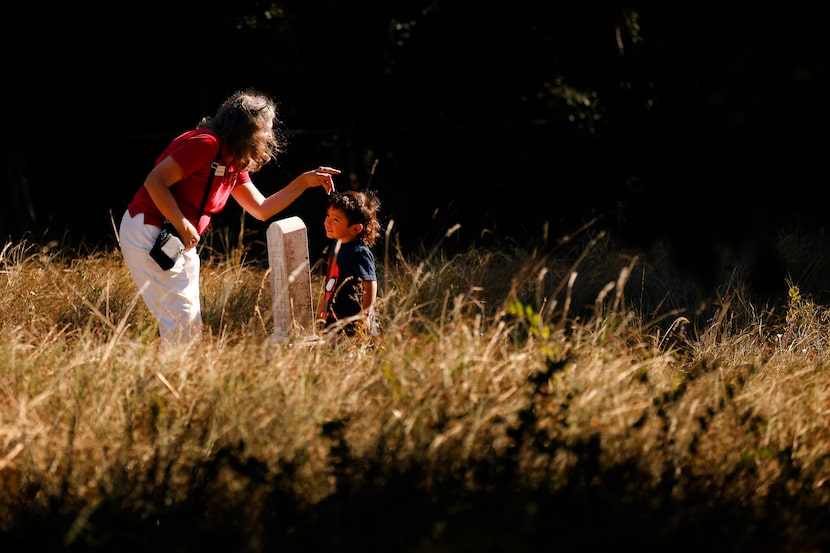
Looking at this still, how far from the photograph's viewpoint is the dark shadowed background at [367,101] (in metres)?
8.62

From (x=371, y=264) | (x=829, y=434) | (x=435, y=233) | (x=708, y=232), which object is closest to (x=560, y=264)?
(x=435, y=233)

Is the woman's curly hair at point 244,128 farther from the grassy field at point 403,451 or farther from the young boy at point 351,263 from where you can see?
the grassy field at point 403,451

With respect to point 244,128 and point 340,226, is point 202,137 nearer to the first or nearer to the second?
point 244,128

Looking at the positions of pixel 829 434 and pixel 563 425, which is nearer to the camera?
pixel 563 425

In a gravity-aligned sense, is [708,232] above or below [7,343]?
above

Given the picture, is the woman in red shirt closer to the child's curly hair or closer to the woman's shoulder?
the woman's shoulder

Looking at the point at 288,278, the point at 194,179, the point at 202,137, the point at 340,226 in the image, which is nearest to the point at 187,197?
the point at 194,179

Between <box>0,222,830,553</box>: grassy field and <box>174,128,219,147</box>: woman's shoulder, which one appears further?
<box>174,128,219,147</box>: woman's shoulder

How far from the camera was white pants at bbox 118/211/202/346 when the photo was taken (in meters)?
4.46

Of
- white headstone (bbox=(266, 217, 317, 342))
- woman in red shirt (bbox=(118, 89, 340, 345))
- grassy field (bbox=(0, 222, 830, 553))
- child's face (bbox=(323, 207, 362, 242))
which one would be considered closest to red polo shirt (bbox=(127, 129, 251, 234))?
woman in red shirt (bbox=(118, 89, 340, 345))

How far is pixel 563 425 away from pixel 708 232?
0.80 m

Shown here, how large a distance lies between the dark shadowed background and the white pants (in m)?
3.61

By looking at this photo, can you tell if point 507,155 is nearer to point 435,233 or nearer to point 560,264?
point 435,233

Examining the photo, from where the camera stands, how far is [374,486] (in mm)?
3129
